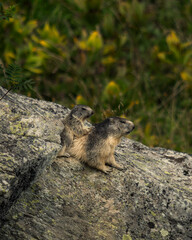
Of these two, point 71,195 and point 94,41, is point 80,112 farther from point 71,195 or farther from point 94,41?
point 94,41

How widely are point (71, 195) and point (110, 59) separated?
20.5ft

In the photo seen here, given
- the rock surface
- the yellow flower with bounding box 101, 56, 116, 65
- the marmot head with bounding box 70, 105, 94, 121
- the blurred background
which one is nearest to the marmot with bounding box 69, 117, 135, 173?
the rock surface

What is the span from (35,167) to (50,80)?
6.38 m

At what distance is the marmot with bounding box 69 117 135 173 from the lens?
14.1ft

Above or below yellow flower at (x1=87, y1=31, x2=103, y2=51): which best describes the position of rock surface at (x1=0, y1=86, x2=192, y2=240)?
below

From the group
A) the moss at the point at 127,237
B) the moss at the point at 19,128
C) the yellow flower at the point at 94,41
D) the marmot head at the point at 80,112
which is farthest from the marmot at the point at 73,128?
the yellow flower at the point at 94,41

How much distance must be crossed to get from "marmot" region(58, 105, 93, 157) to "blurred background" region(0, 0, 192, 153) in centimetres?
171

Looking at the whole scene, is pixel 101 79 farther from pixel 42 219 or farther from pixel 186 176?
pixel 42 219

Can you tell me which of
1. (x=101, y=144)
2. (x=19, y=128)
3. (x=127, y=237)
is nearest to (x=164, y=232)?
(x=127, y=237)

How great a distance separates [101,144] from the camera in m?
4.35

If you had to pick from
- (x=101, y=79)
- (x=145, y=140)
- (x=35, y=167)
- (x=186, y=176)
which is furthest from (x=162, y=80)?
(x=35, y=167)

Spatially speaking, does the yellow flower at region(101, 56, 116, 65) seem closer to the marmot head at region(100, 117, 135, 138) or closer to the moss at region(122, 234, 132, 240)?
the marmot head at region(100, 117, 135, 138)

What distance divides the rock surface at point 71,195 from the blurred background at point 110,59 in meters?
2.25

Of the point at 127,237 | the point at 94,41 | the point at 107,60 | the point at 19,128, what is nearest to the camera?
the point at 127,237
